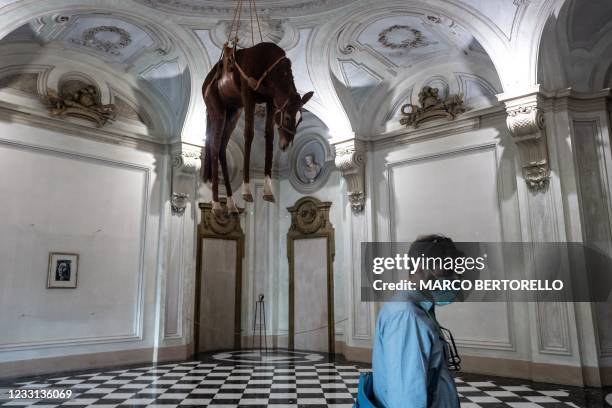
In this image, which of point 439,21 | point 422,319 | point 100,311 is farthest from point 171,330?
point 422,319

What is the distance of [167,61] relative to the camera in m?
8.33

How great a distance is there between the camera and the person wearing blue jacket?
5.43ft

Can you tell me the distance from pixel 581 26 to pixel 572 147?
5.99 feet

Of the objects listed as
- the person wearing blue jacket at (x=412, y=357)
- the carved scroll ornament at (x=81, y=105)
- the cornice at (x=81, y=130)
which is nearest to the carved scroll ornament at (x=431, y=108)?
the cornice at (x=81, y=130)

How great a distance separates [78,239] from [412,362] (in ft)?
24.4

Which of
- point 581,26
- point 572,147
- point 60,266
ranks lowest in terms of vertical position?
point 60,266

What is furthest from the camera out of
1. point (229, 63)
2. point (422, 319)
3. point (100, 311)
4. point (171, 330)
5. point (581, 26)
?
point (171, 330)

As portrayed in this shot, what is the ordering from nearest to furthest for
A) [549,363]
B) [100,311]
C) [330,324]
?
1. [549,363]
2. [100,311]
3. [330,324]

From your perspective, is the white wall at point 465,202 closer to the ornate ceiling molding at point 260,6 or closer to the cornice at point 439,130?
the cornice at point 439,130

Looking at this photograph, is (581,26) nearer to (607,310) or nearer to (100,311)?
(607,310)

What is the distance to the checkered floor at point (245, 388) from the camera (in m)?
5.41

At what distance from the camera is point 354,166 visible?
29.2 feet

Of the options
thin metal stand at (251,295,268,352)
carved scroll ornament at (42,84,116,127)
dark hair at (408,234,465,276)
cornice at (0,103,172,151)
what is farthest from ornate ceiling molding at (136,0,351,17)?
thin metal stand at (251,295,268,352)
